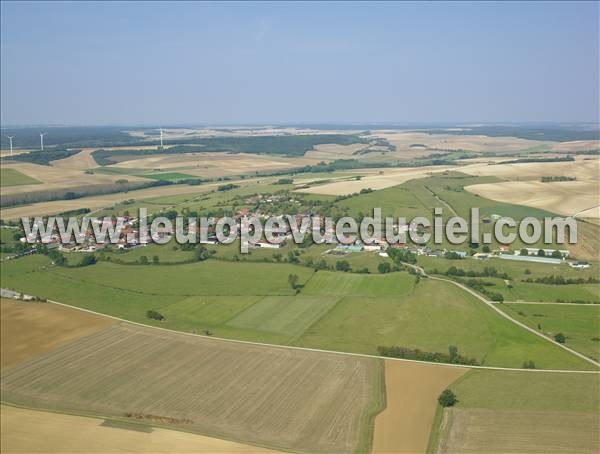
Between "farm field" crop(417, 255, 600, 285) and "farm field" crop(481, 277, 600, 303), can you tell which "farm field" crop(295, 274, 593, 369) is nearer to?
"farm field" crop(481, 277, 600, 303)

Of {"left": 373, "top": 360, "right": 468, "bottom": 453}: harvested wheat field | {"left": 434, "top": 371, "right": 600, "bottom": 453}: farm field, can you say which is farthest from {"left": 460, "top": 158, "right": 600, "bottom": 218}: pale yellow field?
{"left": 373, "top": 360, "right": 468, "bottom": 453}: harvested wheat field

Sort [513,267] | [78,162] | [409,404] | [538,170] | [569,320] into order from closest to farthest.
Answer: [409,404], [569,320], [513,267], [538,170], [78,162]

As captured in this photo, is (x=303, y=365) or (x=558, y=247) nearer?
(x=303, y=365)

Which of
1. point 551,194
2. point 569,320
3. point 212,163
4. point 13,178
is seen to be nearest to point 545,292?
point 569,320

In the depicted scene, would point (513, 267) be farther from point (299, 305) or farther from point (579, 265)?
point (299, 305)

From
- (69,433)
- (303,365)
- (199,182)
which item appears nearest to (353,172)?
(199,182)

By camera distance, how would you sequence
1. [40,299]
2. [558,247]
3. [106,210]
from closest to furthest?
[40,299] < [558,247] < [106,210]

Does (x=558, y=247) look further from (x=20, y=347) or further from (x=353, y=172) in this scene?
(x=353, y=172)
